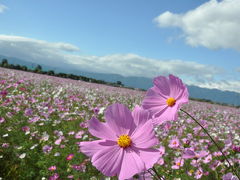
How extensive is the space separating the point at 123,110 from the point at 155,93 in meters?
0.20

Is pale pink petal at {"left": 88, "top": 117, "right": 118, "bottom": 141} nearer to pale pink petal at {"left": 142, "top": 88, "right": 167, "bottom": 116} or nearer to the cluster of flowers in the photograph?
the cluster of flowers

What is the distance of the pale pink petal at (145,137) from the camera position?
0.74 meters

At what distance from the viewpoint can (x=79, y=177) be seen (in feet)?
9.53

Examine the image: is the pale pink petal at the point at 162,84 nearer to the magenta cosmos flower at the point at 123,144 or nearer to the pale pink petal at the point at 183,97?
the pale pink petal at the point at 183,97

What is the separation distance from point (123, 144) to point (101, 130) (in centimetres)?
10

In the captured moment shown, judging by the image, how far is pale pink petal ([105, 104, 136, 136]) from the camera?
0.81 m

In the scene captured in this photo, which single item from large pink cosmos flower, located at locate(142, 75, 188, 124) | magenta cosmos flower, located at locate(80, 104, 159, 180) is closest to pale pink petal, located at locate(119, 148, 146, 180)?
magenta cosmos flower, located at locate(80, 104, 159, 180)

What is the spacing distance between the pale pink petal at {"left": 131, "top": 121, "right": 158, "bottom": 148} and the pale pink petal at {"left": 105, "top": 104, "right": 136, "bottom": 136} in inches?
1.5

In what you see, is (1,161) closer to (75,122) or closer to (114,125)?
(75,122)

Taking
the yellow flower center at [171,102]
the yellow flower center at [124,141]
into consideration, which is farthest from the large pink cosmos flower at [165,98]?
the yellow flower center at [124,141]

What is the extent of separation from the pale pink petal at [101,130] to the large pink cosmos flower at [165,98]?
155 millimetres

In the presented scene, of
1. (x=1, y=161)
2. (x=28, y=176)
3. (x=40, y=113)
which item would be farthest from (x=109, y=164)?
(x=40, y=113)

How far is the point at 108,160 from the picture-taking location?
76cm

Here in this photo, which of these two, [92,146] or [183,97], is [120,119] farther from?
[183,97]
